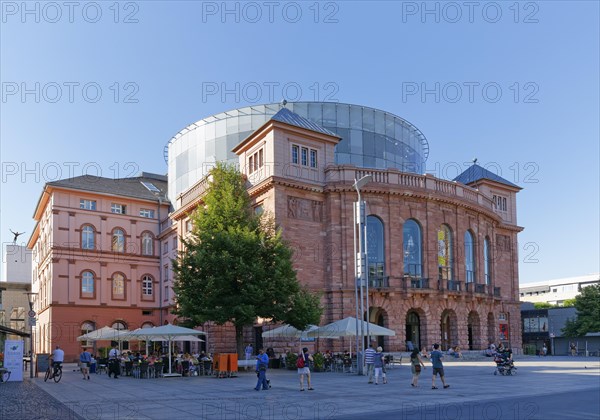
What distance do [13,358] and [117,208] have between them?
32844 mm

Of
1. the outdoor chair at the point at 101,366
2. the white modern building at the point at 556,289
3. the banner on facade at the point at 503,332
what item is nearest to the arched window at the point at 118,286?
the outdoor chair at the point at 101,366

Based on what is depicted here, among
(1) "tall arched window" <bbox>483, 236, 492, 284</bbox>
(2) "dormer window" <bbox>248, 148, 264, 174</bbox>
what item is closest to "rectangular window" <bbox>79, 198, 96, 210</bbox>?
(2) "dormer window" <bbox>248, 148, 264, 174</bbox>

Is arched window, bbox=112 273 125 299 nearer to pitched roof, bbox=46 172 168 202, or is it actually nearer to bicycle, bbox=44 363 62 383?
pitched roof, bbox=46 172 168 202

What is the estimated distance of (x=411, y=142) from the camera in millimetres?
65875

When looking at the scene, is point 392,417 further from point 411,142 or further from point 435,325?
point 411,142

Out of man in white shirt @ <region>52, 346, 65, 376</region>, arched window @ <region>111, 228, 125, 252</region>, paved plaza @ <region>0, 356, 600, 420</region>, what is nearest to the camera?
paved plaza @ <region>0, 356, 600, 420</region>

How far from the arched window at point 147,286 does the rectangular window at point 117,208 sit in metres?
6.92

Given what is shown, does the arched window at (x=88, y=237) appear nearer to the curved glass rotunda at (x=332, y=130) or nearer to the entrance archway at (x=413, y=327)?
the curved glass rotunda at (x=332, y=130)

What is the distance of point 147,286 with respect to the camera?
64.0 metres

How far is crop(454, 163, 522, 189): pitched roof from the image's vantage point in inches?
2418

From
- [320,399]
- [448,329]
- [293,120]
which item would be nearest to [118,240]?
[293,120]

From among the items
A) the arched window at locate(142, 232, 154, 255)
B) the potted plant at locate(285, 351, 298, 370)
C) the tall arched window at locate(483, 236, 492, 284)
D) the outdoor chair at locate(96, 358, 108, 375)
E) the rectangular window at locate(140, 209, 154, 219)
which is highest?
the rectangular window at locate(140, 209, 154, 219)

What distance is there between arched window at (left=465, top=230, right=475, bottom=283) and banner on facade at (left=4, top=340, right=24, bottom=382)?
3309 cm

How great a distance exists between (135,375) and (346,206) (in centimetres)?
1821
